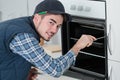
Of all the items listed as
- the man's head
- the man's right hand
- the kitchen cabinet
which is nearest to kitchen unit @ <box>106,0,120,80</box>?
the man's right hand

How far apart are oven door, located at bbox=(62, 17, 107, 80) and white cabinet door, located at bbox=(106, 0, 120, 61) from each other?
76 millimetres

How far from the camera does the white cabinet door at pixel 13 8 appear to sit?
2.82 meters

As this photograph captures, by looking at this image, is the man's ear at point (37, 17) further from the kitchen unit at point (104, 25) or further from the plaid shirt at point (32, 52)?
the kitchen unit at point (104, 25)

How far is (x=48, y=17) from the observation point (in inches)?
54.0

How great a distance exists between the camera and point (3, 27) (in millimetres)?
1363

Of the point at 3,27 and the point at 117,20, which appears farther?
the point at 117,20

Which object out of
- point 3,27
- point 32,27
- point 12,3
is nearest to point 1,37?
point 3,27

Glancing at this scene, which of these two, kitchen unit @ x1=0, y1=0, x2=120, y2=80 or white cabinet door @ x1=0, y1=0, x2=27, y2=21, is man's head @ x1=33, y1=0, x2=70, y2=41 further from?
white cabinet door @ x1=0, y1=0, x2=27, y2=21

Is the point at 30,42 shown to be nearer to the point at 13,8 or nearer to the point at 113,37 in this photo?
the point at 113,37

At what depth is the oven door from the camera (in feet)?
5.97

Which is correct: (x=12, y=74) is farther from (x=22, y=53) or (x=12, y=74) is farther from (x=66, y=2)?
Answer: (x=66, y=2)

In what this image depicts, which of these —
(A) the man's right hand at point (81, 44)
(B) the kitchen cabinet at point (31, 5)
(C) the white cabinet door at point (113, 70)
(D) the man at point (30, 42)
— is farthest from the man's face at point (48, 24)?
(B) the kitchen cabinet at point (31, 5)

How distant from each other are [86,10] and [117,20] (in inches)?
9.7

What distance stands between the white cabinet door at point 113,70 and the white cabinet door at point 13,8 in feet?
4.28
